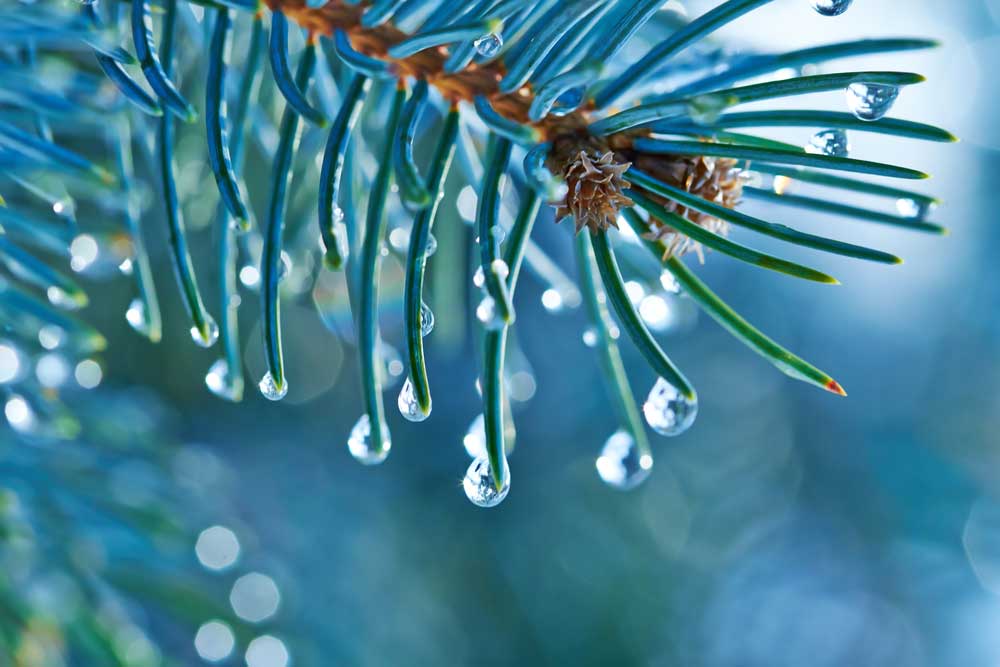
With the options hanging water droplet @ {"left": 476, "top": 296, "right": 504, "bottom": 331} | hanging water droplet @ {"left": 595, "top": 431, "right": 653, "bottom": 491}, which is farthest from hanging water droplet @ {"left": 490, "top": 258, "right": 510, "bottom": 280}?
hanging water droplet @ {"left": 595, "top": 431, "right": 653, "bottom": 491}

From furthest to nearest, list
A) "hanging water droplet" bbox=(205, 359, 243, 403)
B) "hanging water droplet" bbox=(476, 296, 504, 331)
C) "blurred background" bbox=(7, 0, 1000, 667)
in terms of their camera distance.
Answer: "blurred background" bbox=(7, 0, 1000, 667) → "hanging water droplet" bbox=(205, 359, 243, 403) → "hanging water droplet" bbox=(476, 296, 504, 331)

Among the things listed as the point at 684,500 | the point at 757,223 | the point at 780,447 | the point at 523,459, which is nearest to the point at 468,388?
the point at 523,459

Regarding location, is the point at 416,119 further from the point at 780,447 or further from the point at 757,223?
the point at 780,447

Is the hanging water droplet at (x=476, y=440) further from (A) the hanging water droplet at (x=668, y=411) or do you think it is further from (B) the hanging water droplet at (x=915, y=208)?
(B) the hanging water droplet at (x=915, y=208)

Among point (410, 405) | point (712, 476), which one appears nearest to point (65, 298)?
point (410, 405)

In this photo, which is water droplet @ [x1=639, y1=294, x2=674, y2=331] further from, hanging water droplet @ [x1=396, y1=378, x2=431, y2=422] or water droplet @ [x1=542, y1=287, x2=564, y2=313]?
hanging water droplet @ [x1=396, y1=378, x2=431, y2=422]

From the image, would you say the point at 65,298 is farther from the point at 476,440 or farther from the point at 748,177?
the point at 748,177

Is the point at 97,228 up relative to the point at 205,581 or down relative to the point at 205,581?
up
